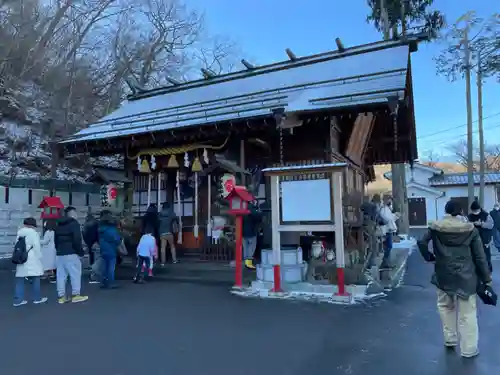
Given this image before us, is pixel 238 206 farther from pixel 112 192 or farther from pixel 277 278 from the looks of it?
pixel 112 192

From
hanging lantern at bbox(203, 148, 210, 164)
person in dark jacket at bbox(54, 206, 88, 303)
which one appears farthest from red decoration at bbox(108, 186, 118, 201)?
person in dark jacket at bbox(54, 206, 88, 303)

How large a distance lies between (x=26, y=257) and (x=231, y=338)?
406cm

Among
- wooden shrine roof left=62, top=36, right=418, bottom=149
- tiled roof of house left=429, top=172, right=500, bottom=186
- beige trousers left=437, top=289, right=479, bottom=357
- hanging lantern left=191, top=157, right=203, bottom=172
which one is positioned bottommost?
beige trousers left=437, top=289, right=479, bottom=357

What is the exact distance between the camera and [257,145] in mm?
9992

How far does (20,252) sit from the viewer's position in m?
6.62

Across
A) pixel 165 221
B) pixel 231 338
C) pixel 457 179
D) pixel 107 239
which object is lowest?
pixel 231 338

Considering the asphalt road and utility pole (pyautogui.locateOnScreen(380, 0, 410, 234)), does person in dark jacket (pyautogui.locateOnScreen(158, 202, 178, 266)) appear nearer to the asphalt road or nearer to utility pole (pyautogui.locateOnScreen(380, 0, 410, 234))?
the asphalt road

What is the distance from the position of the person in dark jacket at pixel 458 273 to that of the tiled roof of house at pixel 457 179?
23.6 meters

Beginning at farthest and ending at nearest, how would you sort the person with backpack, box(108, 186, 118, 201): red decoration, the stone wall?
the stone wall < box(108, 186, 118, 201): red decoration < the person with backpack

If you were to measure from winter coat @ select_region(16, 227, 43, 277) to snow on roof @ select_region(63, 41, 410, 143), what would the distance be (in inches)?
165

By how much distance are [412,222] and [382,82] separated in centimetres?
2058

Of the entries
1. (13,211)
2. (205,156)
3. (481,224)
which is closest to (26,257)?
(205,156)

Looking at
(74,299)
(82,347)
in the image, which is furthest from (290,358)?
(74,299)

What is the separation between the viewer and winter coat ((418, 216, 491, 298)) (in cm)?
412
